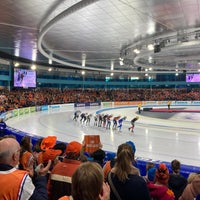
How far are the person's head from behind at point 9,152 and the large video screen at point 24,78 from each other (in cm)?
2931

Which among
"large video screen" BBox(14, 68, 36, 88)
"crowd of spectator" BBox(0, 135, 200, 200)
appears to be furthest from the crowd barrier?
"large video screen" BBox(14, 68, 36, 88)

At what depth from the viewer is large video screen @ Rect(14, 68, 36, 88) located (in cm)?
2958

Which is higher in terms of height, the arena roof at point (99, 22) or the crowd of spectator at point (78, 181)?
the arena roof at point (99, 22)

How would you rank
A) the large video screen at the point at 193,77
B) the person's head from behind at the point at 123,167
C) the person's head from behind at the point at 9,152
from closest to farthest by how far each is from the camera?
1. the person's head from behind at the point at 9,152
2. the person's head from behind at the point at 123,167
3. the large video screen at the point at 193,77

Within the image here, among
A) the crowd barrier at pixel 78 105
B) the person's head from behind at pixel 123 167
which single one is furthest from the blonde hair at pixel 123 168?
the crowd barrier at pixel 78 105

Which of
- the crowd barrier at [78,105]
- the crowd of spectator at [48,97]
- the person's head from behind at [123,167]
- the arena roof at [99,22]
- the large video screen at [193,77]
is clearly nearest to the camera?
the person's head from behind at [123,167]

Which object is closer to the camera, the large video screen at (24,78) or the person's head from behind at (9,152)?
the person's head from behind at (9,152)

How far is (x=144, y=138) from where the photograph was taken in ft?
43.4

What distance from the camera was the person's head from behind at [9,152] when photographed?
188 centimetres

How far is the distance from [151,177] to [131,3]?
8.44 meters

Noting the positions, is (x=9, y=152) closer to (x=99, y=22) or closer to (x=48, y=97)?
(x=99, y=22)

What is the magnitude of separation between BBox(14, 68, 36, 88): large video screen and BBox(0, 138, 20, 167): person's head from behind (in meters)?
29.3

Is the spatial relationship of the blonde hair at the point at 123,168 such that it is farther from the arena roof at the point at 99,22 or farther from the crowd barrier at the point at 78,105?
the arena roof at the point at 99,22

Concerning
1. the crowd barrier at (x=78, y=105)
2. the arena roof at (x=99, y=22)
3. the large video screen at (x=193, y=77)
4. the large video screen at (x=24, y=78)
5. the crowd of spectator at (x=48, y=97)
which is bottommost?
the crowd barrier at (x=78, y=105)
